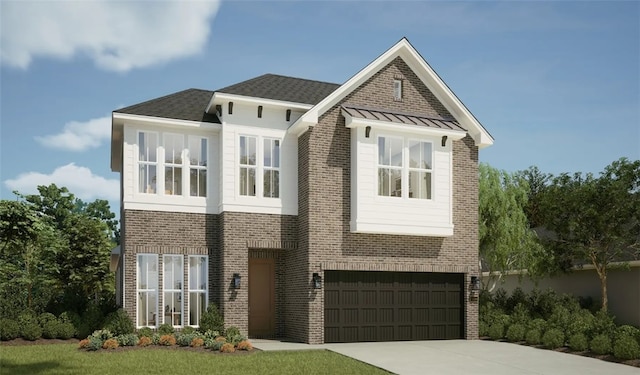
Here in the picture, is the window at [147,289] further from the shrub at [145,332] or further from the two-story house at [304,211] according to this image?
the shrub at [145,332]

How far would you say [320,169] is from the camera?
19.2 metres

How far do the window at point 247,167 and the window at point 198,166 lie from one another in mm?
1194

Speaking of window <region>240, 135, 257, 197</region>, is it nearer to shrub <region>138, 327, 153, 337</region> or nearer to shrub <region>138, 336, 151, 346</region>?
shrub <region>138, 327, 153, 337</region>

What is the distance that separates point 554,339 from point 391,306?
4.71 meters

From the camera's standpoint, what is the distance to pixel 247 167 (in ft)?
64.6

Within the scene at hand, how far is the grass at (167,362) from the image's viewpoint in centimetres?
1346

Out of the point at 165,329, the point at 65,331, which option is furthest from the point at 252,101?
the point at 65,331

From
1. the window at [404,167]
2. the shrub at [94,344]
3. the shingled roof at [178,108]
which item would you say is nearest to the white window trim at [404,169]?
the window at [404,167]

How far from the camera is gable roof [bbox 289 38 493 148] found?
19.3m

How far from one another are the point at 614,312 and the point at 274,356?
1481 cm

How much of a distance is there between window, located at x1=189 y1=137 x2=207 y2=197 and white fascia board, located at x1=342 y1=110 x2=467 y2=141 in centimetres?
445

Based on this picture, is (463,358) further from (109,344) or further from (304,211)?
(109,344)

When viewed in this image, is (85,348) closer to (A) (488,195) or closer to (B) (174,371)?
(B) (174,371)

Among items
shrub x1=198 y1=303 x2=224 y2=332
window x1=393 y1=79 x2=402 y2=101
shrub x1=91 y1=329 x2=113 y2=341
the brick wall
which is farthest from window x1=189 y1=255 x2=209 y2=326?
window x1=393 y1=79 x2=402 y2=101
